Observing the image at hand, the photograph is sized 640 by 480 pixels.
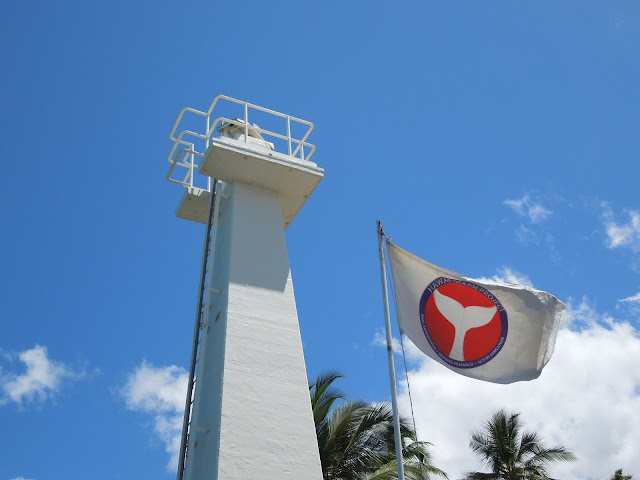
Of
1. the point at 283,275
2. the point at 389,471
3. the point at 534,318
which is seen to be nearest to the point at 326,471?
the point at 389,471

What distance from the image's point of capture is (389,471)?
13977 mm

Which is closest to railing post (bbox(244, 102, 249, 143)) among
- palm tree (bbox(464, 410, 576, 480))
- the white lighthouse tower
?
the white lighthouse tower

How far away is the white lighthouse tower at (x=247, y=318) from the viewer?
27.3 feet

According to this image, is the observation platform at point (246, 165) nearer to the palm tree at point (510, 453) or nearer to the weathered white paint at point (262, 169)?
the weathered white paint at point (262, 169)

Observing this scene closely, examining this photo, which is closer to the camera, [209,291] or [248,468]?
[248,468]

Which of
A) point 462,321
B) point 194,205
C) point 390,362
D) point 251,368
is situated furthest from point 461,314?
point 194,205

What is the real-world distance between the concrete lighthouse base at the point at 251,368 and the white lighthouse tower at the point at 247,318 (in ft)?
0.05

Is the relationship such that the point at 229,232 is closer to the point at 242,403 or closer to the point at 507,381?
the point at 242,403

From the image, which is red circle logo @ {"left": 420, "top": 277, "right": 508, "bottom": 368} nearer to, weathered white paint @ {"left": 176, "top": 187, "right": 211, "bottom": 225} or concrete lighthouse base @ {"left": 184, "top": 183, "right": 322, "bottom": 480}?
concrete lighthouse base @ {"left": 184, "top": 183, "right": 322, "bottom": 480}

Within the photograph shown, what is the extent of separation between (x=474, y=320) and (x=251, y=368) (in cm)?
308

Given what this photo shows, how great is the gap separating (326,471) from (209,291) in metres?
6.51

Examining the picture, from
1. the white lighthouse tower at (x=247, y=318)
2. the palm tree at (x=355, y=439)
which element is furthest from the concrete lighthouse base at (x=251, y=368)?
the palm tree at (x=355, y=439)

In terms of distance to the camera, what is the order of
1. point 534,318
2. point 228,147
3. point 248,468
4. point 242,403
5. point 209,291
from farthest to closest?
point 228,147 < point 209,291 < point 534,318 < point 242,403 < point 248,468

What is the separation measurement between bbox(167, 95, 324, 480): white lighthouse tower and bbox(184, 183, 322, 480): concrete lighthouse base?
0.01 m
